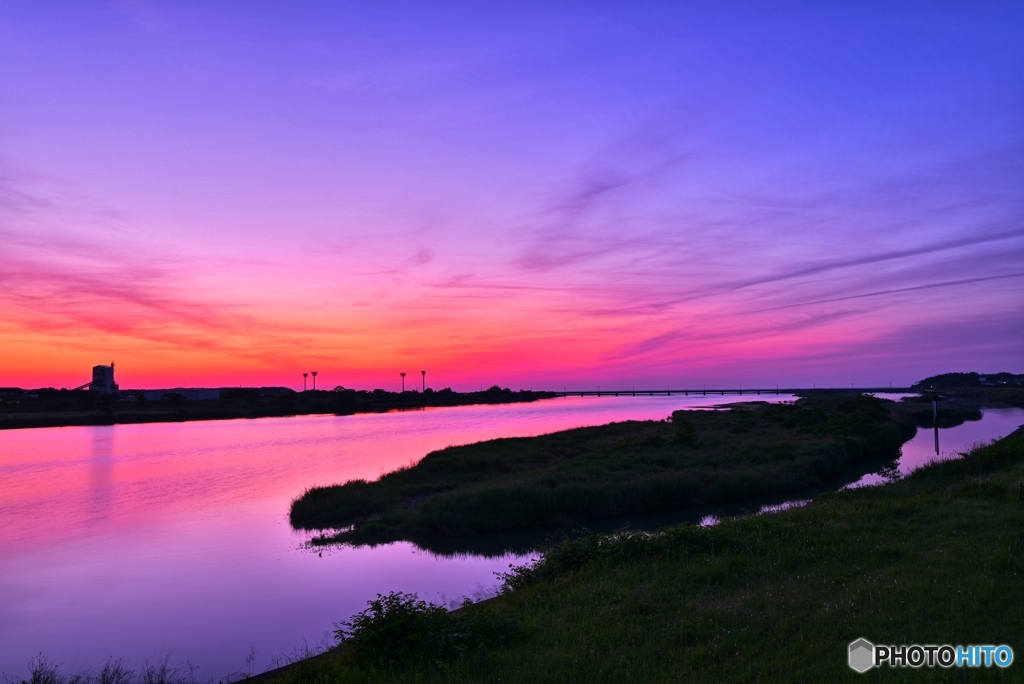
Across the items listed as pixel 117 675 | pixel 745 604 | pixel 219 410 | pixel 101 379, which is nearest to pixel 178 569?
pixel 117 675

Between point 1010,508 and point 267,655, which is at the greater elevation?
point 1010,508

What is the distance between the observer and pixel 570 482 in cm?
2800

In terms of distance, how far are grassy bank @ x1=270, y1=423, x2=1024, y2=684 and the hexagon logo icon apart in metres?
0.12

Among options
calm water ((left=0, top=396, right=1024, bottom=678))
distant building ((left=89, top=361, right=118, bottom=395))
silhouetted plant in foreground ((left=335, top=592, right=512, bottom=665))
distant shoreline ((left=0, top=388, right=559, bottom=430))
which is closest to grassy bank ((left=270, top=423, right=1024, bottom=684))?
silhouetted plant in foreground ((left=335, top=592, right=512, bottom=665))

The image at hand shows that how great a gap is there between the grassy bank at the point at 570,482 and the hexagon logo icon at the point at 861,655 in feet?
57.7

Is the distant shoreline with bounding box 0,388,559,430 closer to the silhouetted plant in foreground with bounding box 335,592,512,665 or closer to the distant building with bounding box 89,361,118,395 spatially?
the distant building with bounding box 89,361,118,395

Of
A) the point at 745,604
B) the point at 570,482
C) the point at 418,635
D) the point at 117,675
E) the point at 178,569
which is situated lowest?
the point at 178,569

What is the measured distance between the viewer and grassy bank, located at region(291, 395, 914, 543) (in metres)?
25.0

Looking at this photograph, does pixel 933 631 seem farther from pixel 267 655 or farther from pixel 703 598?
pixel 267 655

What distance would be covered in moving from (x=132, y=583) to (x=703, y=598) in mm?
16718

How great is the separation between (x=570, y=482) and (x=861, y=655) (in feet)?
68.3

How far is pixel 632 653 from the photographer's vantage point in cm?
807

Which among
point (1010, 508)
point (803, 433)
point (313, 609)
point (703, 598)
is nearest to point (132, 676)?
point (313, 609)

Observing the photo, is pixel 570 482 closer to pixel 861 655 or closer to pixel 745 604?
pixel 745 604
